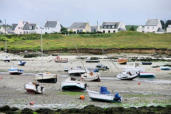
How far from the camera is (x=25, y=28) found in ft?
457

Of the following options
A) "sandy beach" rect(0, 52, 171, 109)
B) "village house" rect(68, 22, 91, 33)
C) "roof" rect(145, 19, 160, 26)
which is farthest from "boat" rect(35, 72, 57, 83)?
"roof" rect(145, 19, 160, 26)

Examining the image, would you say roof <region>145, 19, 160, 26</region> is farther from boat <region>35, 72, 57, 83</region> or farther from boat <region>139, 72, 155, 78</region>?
boat <region>35, 72, 57, 83</region>

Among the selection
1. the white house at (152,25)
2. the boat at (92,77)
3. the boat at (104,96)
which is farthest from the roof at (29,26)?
the boat at (104,96)

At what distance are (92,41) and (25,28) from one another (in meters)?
49.8

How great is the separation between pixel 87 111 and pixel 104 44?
6289 centimetres

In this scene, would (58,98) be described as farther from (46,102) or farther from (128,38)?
(128,38)

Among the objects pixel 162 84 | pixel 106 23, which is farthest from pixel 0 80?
pixel 106 23

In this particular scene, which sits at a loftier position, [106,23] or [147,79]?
[106,23]

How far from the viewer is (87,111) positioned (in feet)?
92.2

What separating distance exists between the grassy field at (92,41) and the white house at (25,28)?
1214 inches

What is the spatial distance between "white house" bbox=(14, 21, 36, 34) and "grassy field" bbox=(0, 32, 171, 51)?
30846 millimetres

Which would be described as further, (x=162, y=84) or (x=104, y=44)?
(x=104, y=44)

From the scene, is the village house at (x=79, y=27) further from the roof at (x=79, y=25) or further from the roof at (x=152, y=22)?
the roof at (x=152, y=22)

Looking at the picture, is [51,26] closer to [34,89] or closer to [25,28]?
[25,28]
